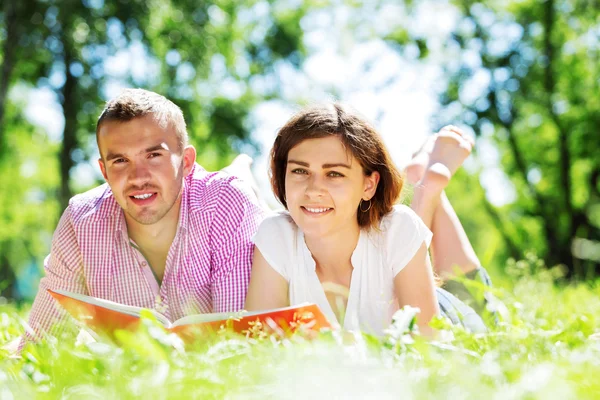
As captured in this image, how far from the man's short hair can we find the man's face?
0.10 feet

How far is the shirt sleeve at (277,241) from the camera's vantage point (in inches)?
123

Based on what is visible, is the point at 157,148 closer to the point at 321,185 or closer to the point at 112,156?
the point at 112,156

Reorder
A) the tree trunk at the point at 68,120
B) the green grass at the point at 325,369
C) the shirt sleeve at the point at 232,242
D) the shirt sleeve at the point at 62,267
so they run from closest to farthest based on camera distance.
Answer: the green grass at the point at 325,369 < the shirt sleeve at the point at 232,242 < the shirt sleeve at the point at 62,267 < the tree trunk at the point at 68,120

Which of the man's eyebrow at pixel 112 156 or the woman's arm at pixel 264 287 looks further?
the man's eyebrow at pixel 112 156

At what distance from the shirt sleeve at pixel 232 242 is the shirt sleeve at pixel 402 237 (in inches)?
27.5

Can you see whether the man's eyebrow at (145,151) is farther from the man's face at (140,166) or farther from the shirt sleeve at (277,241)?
the shirt sleeve at (277,241)

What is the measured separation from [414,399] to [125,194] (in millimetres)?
2373

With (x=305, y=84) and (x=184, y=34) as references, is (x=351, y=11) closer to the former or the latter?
(x=305, y=84)

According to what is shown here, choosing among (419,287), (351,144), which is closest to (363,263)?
(419,287)

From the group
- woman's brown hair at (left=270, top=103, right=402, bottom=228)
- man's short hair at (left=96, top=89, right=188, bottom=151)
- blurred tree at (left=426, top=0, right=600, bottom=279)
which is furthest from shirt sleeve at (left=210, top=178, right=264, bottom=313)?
blurred tree at (left=426, top=0, right=600, bottom=279)

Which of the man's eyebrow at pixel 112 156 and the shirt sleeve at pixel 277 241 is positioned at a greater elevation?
the man's eyebrow at pixel 112 156

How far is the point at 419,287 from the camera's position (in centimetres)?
301

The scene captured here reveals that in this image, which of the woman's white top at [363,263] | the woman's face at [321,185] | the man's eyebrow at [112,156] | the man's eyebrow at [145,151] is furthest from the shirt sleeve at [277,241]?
the man's eyebrow at [112,156]

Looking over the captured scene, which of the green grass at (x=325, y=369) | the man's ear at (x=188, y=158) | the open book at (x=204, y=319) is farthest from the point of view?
the man's ear at (x=188, y=158)
